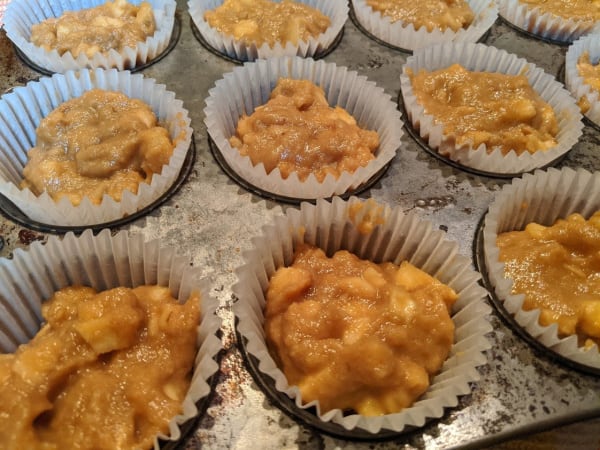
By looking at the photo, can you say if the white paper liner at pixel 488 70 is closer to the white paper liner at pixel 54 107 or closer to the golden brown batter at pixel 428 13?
the golden brown batter at pixel 428 13

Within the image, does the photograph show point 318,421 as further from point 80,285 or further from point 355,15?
point 355,15

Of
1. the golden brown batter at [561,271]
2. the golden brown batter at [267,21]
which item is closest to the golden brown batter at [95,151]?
the golden brown batter at [267,21]

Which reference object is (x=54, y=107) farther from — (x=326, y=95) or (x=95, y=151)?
(x=326, y=95)

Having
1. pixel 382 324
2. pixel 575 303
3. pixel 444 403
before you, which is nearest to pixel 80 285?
pixel 382 324

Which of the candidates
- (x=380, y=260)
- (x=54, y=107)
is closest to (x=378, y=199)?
(x=380, y=260)

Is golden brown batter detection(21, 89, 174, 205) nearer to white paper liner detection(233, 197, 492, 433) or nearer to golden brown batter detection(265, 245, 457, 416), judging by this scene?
white paper liner detection(233, 197, 492, 433)

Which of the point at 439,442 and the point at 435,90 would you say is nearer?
the point at 439,442

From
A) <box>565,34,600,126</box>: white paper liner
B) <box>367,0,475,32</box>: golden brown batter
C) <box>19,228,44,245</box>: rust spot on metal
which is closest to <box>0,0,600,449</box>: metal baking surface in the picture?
<box>19,228,44,245</box>: rust spot on metal

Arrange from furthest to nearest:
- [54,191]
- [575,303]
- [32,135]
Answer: [32,135], [54,191], [575,303]
